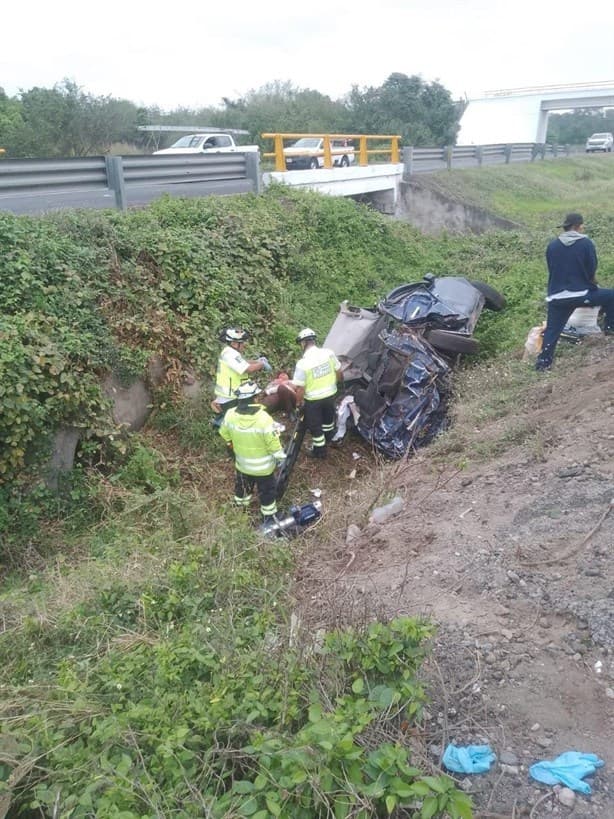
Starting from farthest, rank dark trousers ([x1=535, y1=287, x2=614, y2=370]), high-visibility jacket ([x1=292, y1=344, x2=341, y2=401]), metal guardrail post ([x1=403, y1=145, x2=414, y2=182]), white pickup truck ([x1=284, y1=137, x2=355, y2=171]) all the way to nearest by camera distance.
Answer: metal guardrail post ([x1=403, y1=145, x2=414, y2=182])
white pickup truck ([x1=284, y1=137, x2=355, y2=171])
dark trousers ([x1=535, y1=287, x2=614, y2=370])
high-visibility jacket ([x1=292, y1=344, x2=341, y2=401])

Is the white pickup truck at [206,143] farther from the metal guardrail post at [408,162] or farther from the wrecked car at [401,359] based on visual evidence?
the wrecked car at [401,359]

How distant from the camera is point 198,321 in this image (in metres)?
8.49

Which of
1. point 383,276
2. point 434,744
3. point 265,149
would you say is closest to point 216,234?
A: point 383,276

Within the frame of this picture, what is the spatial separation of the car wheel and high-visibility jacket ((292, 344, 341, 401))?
354 centimetres

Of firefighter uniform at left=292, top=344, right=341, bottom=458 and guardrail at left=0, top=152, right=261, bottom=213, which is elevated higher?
guardrail at left=0, top=152, right=261, bottom=213

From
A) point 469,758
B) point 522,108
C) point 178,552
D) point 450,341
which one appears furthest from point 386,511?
point 522,108

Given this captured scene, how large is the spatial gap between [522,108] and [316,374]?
40216 mm

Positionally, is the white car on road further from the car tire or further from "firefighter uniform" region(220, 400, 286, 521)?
"firefighter uniform" region(220, 400, 286, 521)

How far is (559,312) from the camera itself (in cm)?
809

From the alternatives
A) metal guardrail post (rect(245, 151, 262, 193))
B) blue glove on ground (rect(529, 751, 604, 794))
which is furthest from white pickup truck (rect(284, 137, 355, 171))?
blue glove on ground (rect(529, 751, 604, 794))

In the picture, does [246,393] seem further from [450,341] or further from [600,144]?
[600,144]

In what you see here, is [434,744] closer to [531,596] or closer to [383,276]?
[531,596]

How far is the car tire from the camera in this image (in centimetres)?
888

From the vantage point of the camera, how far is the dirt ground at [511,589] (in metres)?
3.10
